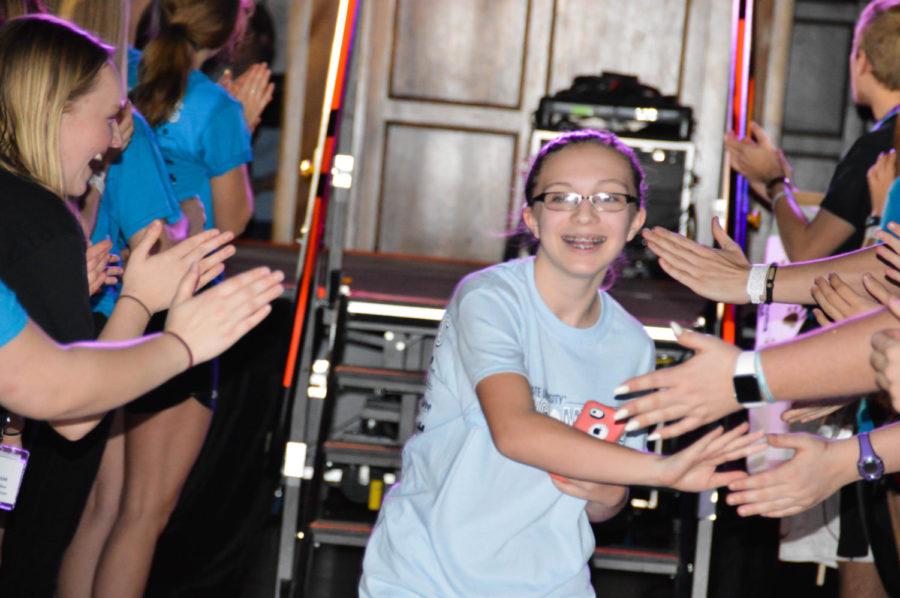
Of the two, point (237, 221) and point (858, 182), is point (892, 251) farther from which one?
point (237, 221)

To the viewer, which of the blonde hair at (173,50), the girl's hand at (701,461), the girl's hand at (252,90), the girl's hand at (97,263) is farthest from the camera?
the girl's hand at (252,90)

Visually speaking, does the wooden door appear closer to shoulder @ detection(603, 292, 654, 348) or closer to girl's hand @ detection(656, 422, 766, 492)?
shoulder @ detection(603, 292, 654, 348)

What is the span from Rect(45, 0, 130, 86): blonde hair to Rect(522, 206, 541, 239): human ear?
1019 millimetres

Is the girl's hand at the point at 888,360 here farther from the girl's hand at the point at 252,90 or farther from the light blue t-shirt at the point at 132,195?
the girl's hand at the point at 252,90

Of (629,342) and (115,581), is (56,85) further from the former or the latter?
(115,581)

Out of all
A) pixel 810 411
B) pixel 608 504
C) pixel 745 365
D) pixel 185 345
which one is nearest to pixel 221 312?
pixel 185 345

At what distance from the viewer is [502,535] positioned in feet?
7.23

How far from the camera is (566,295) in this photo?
7.95ft

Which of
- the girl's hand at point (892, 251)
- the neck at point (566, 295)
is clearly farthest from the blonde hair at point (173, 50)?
the girl's hand at point (892, 251)

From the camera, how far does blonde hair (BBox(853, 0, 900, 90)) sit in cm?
344

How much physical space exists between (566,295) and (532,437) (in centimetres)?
42

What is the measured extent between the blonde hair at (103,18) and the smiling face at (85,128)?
1.98 feet

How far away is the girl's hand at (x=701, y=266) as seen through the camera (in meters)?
2.78

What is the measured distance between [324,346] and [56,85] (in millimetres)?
2370
